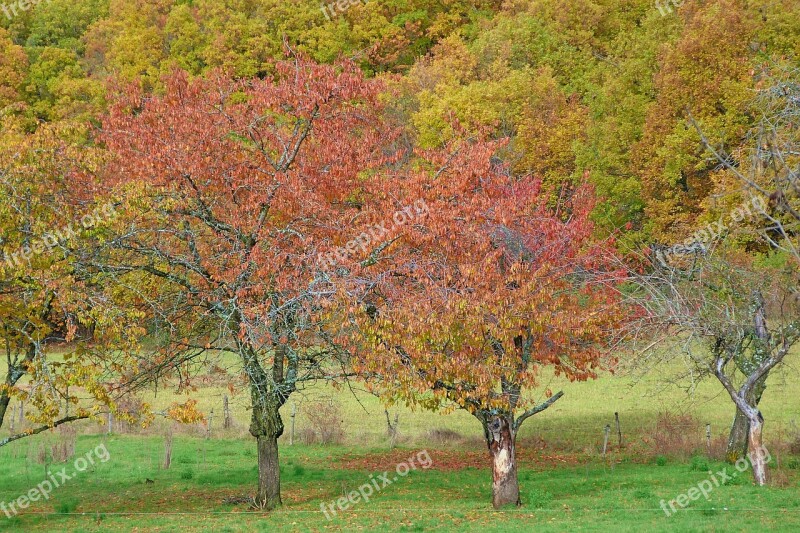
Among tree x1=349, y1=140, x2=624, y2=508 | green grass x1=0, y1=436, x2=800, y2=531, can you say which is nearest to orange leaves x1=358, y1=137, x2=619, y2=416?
tree x1=349, y1=140, x2=624, y2=508

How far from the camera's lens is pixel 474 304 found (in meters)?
17.2

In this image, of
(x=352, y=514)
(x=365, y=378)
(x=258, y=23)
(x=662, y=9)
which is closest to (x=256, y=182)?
(x=365, y=378)

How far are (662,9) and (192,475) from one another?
4248cm

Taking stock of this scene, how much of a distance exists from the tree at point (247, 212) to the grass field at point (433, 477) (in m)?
2.56

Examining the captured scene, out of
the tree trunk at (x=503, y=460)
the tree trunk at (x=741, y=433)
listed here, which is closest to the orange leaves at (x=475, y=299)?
the tree trunk at (x=503, y=460)

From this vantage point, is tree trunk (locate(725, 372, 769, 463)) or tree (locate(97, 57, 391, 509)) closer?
tree (locate(97, 57, 391, 509))

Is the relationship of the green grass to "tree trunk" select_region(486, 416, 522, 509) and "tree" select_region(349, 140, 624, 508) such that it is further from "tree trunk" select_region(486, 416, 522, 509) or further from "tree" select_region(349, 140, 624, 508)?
"tree" select_region(349, 140, 624, 508)

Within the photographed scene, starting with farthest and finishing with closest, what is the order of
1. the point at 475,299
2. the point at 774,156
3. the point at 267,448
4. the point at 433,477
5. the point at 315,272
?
the point at 433,477 < the point at 267,448 < the point at 475,299 < the point at 315,272 < the point at 774,156

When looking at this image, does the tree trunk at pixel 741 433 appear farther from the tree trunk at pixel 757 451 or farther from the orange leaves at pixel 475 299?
the orange leaves at pixel 475 299

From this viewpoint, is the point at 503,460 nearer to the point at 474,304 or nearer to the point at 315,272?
the point at 474,304

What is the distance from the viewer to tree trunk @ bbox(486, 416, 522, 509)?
65.4ft

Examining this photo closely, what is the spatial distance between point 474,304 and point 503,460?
4667mm

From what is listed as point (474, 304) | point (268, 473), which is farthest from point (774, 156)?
point (268, 473)

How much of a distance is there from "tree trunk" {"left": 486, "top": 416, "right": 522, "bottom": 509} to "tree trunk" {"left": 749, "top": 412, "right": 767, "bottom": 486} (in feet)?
19.0
